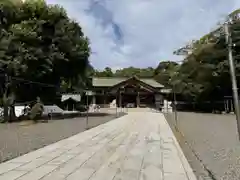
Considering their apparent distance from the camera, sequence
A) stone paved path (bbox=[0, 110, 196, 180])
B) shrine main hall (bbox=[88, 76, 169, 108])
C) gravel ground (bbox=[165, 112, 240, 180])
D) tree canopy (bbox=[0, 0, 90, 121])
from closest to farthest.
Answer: stone paved path (bbox=[0, 110, 196, 180]) → gravel ground (bbox=[165, 112, 240, 180]) → tree canopy (bbox=[0, 0, 90, 121]) → shrine main hall (bbox=[88, 76, 169, 108])

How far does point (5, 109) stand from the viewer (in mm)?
21156

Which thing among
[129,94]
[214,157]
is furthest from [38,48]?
[129,94]

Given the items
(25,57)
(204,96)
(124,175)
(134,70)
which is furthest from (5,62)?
(134,70)

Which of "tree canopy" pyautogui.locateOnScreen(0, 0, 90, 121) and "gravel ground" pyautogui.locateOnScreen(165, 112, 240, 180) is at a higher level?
"tree canopy" pyautogui.locateOnScreen(0, 0, 90, 121)

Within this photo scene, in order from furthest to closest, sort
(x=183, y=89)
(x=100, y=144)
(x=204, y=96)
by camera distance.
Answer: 1. (x=183, y=89)
2. (x=204, y=96)
3. (x=100, y=144)

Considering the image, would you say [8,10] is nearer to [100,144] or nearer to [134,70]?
[100,144]

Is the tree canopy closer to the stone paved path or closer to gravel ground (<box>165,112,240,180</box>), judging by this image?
the stone paved path

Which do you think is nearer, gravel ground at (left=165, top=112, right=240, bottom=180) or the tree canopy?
gravel ground at (left=165, top=112, right=240, bottom=180)

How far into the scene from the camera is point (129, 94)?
145 feet

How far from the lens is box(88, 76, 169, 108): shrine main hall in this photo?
43.7m

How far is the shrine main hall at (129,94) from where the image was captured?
43656mm

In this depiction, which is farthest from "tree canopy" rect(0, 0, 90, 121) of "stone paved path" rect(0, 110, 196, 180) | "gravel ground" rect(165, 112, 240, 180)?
"gravel ground" rect(165, 112, 240, 180)

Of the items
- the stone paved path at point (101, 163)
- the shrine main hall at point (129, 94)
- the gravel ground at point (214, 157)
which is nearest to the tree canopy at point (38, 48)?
the stone paved path at point (101, 163)

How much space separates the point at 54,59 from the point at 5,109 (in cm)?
478
